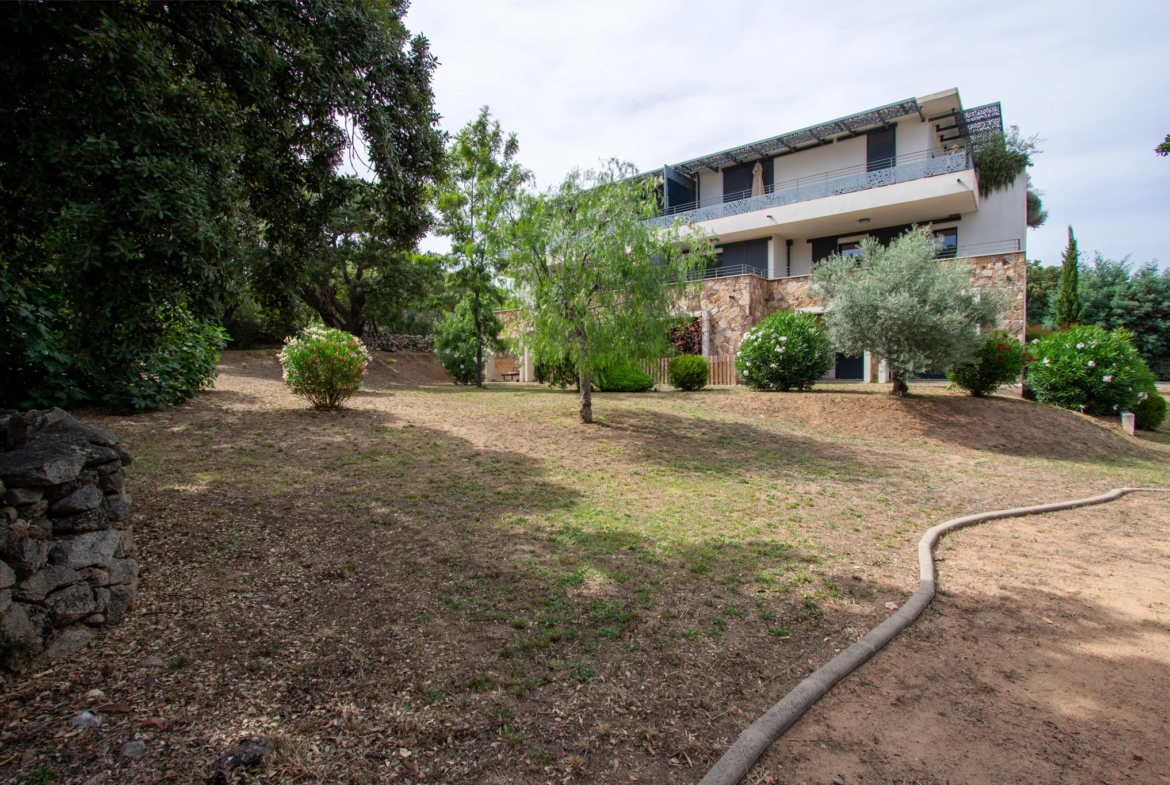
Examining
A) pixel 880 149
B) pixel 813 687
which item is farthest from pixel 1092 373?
pixel 813 687

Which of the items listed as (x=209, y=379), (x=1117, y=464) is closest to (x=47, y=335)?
(x=209, y=379)

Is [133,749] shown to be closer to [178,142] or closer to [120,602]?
[120,602]

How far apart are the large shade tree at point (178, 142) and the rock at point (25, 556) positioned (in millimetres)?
1330

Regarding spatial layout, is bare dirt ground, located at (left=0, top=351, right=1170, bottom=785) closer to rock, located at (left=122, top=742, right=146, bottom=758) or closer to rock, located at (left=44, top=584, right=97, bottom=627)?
rock, located at (left=122, top=742, right=146, bottom=758)

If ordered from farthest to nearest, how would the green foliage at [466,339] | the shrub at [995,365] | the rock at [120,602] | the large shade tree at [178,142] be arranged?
the green foliage at [466,339] → the shrub at [995,365] → the large shade tree at [178,142] → the rock at [120,602]

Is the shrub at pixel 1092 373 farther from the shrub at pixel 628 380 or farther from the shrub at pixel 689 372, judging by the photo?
the shrub at pixel 628 380

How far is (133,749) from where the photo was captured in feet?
7.13

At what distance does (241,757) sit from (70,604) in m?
1.46

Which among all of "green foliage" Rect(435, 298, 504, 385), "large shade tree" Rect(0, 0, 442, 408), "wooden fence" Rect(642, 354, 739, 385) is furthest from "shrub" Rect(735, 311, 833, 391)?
"large shade tree" Rect(0, 0, 442, 408)

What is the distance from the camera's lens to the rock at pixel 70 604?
272cm

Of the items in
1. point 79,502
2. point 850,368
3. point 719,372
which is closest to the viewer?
point 79,502

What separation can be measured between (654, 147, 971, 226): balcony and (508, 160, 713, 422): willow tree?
10.1 meters

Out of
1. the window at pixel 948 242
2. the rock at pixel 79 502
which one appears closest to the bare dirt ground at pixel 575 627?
the rock at pixel 79 502

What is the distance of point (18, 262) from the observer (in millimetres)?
3982
